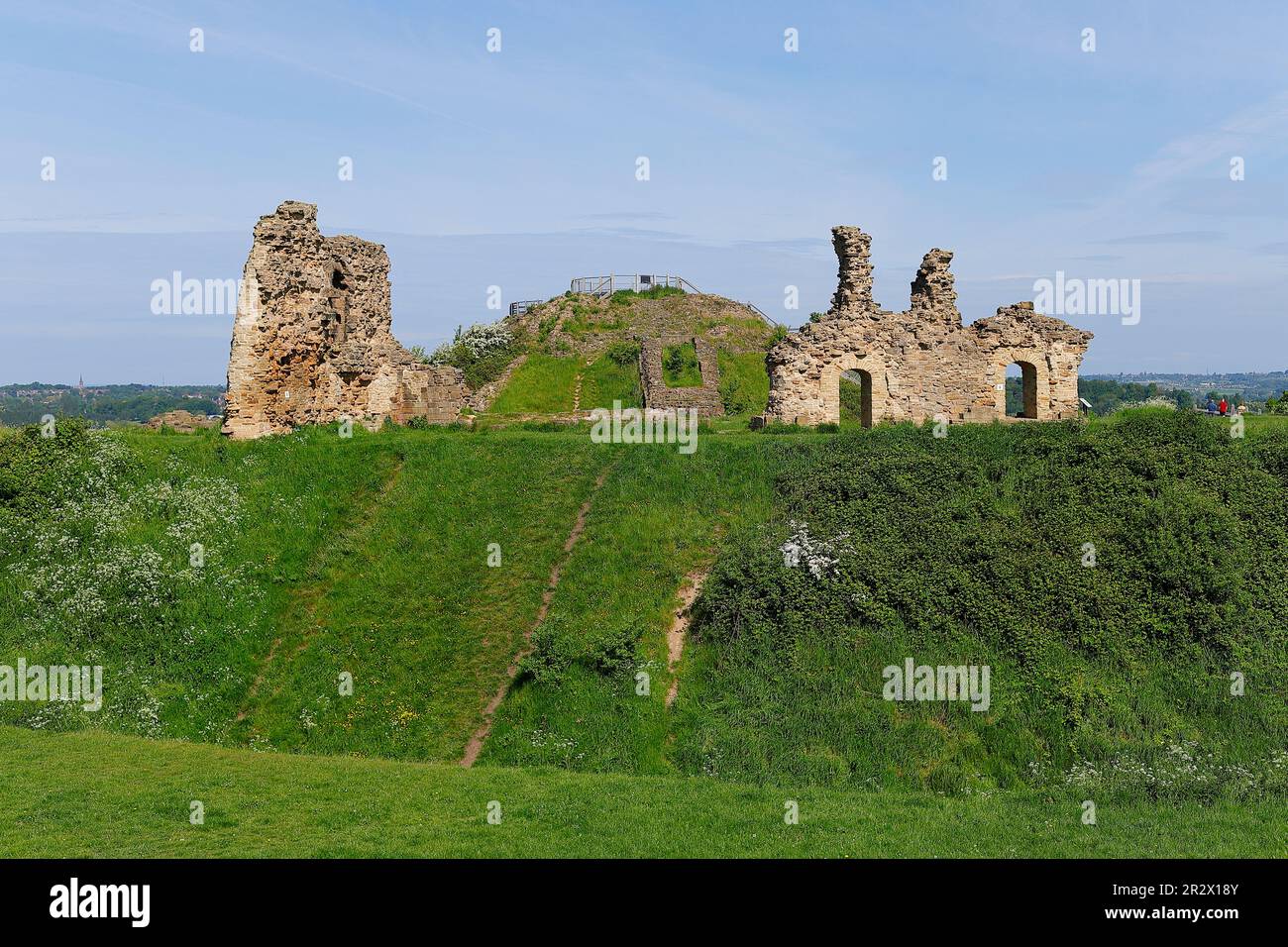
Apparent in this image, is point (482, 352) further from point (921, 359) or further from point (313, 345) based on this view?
point (921, 359)

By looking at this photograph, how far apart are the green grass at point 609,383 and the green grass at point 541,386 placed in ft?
2.08

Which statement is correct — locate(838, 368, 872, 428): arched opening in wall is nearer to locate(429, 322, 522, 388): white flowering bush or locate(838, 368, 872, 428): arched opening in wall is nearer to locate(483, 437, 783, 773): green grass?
locate(483, 437, 783, 773): green grass

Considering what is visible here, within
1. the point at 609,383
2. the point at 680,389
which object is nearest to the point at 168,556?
the point at 680,389

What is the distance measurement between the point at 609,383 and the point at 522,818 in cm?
3161

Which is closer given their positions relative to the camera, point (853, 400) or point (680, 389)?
point (680, 389)

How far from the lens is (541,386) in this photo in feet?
143

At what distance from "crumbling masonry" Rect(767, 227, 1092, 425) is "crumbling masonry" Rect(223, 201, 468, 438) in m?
10.7

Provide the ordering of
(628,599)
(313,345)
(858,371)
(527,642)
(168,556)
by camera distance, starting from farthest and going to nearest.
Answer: (313,345)
(858,371)
(168,556)
(628,599)
(527,642)

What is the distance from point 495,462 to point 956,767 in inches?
506

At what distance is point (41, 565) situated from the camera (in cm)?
2105

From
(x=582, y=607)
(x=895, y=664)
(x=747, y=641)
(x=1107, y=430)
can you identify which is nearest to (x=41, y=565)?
(x=582, y=607)

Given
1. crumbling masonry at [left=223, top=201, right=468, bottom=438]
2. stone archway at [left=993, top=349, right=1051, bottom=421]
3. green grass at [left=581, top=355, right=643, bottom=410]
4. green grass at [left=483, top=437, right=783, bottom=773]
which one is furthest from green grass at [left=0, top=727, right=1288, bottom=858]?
green grass at [left=581, top=355, right=643, bottom=410]

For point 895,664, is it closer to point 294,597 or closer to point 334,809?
point 334,809

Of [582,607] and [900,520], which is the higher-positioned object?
[900,520]
